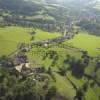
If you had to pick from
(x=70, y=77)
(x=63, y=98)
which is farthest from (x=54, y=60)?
(x=63, y=98)

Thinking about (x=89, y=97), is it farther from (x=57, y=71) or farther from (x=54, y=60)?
(x=54, y=60)

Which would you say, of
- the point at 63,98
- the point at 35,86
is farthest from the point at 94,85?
the point at 35,86

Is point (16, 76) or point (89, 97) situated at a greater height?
point (16, 76)

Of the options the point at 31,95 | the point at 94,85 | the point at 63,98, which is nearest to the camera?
the point at 31,95

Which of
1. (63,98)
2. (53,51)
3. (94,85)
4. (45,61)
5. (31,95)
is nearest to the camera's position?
(31,95)

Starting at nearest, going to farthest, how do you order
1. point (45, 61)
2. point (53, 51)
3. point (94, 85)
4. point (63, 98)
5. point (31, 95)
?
point (31, 95) → point (63, 98) → point (94, 85) → point (45, 61) → point (53, 51)

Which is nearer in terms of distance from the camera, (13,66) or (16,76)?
(16,76)

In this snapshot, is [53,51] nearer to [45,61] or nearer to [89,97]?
[45,61]

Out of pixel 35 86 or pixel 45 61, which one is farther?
pixel 45 61

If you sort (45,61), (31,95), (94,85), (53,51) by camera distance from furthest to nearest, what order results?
1. (53,51)
2. (45,61)
3. (94,85)
4. (31,95)
